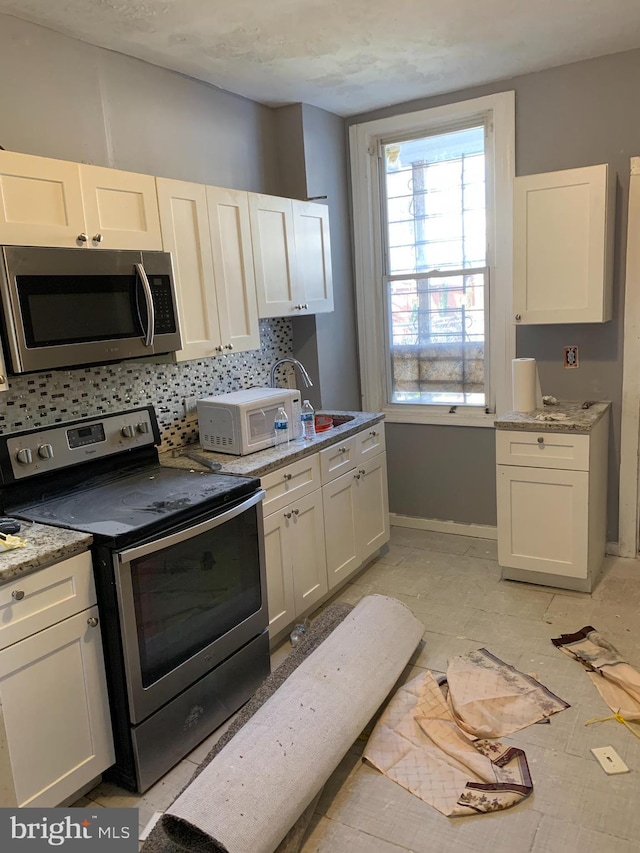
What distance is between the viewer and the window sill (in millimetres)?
3964

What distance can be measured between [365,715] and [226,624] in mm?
609

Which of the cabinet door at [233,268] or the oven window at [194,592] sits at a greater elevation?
the cabinet door at [233,268]

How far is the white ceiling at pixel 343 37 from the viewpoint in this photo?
8.06ft

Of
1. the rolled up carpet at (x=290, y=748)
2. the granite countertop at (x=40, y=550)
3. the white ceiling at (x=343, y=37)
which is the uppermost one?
the white ceiling at (x=343, y=37)

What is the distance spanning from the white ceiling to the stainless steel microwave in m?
0.91

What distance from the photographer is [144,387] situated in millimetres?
2906

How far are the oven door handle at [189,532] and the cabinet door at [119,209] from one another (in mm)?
1063

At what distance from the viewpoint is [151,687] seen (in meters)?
2.10

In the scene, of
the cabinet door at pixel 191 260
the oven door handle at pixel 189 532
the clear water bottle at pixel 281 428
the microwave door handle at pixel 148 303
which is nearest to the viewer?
the oven door handle at pixel 189 532

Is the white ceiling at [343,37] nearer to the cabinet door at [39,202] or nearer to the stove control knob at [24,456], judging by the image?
the cabinet door at [39,202]

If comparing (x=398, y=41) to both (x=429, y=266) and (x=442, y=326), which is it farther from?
(x=442, y=326)

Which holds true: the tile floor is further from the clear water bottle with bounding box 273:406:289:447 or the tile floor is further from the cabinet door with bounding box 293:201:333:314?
the cabinet door with bounding box 293:201:333:314

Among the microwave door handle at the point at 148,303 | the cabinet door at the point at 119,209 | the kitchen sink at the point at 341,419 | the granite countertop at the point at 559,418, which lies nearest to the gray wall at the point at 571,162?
the granite countertop at the point at 559,418

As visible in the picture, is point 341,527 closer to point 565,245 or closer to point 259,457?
point 259,457
